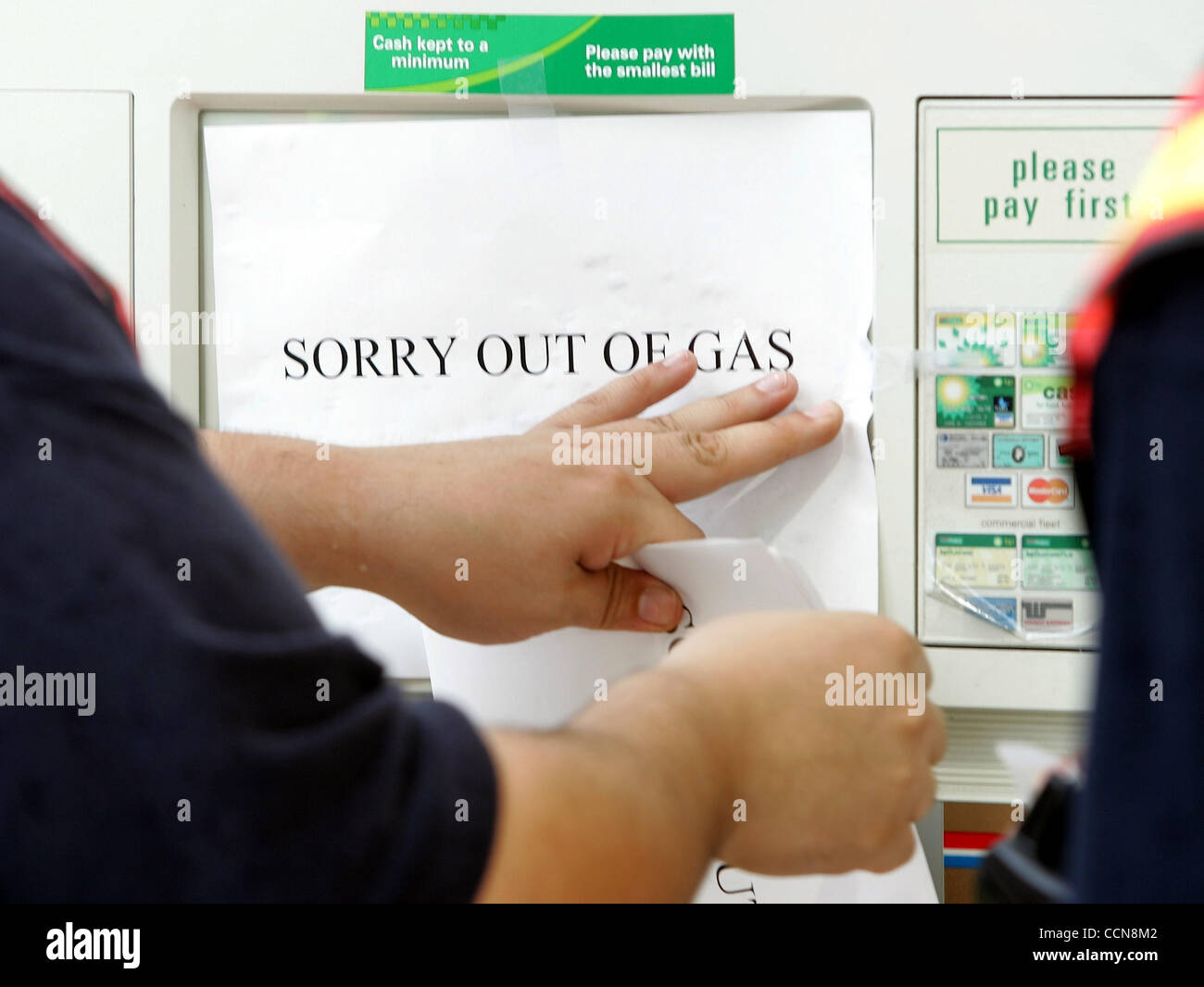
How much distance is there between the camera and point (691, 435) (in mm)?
796

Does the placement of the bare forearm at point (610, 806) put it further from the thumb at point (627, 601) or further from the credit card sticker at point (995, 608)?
the credit card sticker at point (995, 608)

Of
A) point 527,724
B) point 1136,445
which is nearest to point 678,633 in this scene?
point 527,724

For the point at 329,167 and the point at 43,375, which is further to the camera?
the point at 329,167

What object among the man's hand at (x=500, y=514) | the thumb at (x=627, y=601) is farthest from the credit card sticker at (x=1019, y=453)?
the thumb at (x=627, y=601)

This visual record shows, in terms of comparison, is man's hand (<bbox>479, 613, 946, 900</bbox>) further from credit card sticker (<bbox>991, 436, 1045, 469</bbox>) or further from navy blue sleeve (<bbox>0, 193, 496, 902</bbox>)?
credit card sticker (<bbox>991, 436, 1045, 469</bbox>)

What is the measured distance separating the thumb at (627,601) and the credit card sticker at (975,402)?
247 millimetres

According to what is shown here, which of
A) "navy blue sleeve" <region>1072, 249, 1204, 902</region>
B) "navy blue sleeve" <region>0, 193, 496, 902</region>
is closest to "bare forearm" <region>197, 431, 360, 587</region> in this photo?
"navy blue sleeve" <region>0, 193, 496, 902</region>

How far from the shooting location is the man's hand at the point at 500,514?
2.47 feet

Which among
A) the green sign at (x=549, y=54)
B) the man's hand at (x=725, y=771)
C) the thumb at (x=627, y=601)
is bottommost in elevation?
the man's hand at (x=725, y=771)

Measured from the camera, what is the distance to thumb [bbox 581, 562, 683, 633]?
765 mm

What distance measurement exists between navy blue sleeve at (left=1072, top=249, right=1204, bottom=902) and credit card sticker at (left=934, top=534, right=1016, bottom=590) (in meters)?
0.55

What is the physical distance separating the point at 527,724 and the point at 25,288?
55 centimetres

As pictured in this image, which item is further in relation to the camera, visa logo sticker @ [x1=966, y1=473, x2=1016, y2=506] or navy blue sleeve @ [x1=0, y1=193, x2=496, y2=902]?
visa logo sticker @ [x1=966, y1=473, x2=1016, y2=506]
